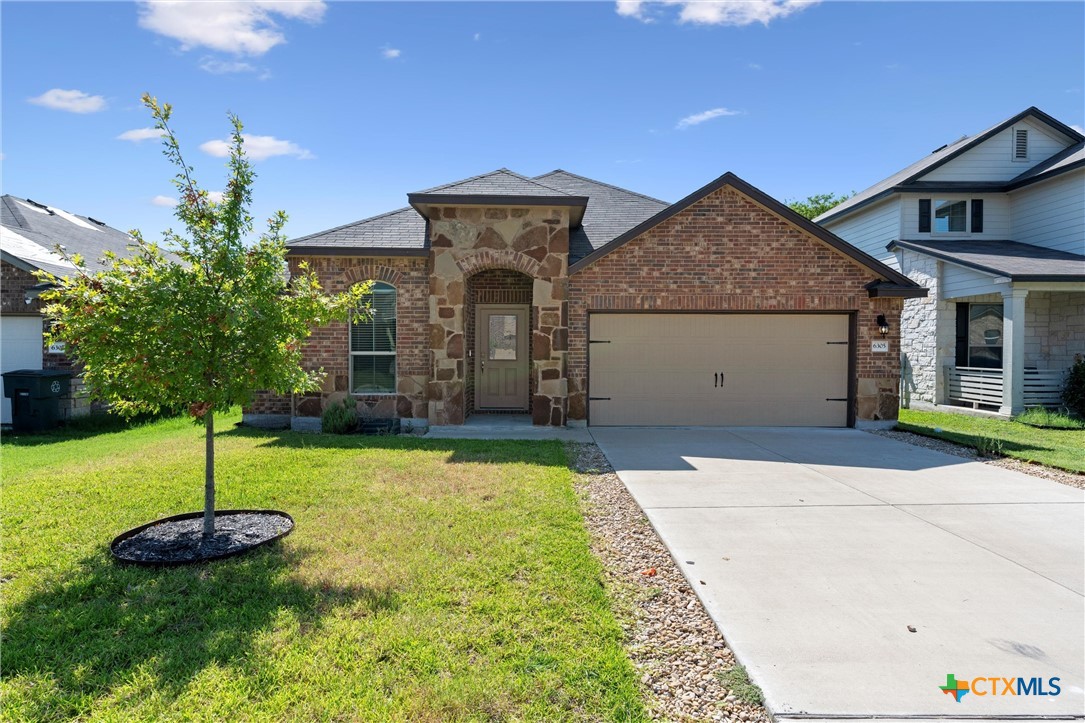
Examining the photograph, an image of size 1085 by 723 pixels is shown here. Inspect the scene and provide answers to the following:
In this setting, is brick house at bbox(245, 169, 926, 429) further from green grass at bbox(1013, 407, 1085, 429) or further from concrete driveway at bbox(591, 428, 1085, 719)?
green grass at bbox(1013, 407, 1085, 429)

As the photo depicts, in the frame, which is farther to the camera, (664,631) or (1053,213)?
(1053,213)

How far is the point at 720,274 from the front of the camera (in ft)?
36.6

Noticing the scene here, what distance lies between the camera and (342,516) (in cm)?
565

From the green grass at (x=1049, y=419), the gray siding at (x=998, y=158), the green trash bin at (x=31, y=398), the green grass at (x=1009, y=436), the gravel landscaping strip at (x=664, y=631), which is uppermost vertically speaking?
the gray siding at (x=998, y=158)

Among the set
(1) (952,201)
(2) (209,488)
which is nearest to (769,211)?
(1) (952,201)

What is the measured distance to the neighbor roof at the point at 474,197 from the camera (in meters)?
10.5

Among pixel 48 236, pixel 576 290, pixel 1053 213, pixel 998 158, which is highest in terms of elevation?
pixel 998 158

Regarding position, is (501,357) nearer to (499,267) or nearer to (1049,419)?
(499,267)

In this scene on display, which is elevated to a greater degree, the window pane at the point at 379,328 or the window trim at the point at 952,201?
the window trim at the point at 952,201

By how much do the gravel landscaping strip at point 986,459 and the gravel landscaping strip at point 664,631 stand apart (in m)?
5.82

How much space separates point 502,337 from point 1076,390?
1263cm

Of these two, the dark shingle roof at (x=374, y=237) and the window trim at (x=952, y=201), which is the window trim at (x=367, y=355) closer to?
the dark shingle roof at (x=374, y=237)

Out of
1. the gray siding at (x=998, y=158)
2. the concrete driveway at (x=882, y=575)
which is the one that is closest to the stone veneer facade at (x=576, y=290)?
the concrete driveway at (x=882, y=575)

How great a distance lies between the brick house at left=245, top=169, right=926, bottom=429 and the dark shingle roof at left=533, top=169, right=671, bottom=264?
471mm
